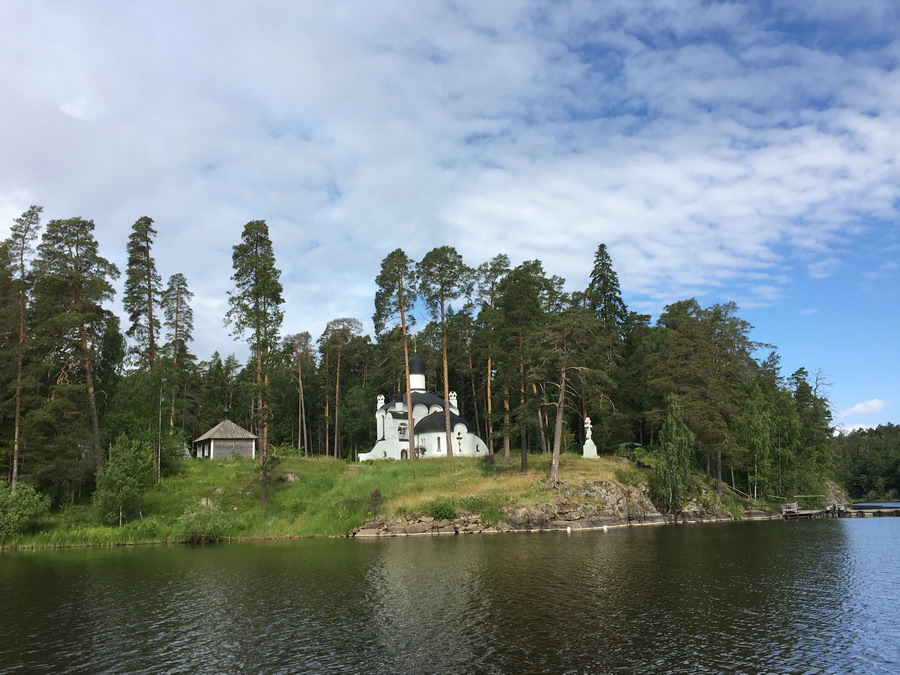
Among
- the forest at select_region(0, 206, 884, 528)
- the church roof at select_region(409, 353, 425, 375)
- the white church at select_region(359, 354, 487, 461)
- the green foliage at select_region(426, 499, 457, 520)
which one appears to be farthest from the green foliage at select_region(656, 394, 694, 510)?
the church roof at select_region(409, 353, 425, 375)

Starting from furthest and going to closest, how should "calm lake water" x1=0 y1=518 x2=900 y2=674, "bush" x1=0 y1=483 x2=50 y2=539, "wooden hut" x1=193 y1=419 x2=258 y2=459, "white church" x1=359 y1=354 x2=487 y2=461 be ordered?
1. "white church" x1=359 y1=354 x2=487 y2=461
2. "wooden hut" x1=193 y1=419 x2=258 y2=459
3. "bush" x1=0 y1=483 x2=50 y2=539
4. "calm lake water" x1=0 y1=518 x2=900 y2=674

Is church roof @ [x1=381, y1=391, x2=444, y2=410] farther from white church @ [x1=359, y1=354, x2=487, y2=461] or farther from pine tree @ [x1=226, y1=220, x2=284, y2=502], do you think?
pine tree @ [x1=226, y1=220, x2=284, y2=502]

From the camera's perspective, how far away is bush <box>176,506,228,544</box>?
124 ft

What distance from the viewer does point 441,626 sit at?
635 inches

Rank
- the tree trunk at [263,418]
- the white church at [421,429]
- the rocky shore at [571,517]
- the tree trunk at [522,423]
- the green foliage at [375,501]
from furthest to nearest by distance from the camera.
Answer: the white church at [421,429] → the tree trunk at [522,423] → the tree trunk at [263,418] → the green foliage at [375,501] → the rocky shore at [571,517]

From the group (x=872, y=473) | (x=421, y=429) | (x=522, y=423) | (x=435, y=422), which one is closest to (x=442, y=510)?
(x=522, y=423)

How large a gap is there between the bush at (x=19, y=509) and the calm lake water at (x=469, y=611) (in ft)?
20.1

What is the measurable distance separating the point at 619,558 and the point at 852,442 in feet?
448

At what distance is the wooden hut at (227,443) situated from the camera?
61938mm

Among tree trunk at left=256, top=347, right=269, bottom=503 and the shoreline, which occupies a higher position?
tree trunk at left=256, top=347, right=269, bottom=503

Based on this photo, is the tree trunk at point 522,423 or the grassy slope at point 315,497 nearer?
the grassy slope at point 315,497

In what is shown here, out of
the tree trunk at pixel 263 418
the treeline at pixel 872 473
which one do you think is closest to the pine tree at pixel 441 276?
the tree trunk at pixel 263 418

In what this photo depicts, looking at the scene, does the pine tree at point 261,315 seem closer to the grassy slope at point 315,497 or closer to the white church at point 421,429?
the grassy slope at point 315,497

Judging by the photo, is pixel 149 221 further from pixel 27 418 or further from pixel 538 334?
pixel 538 334
